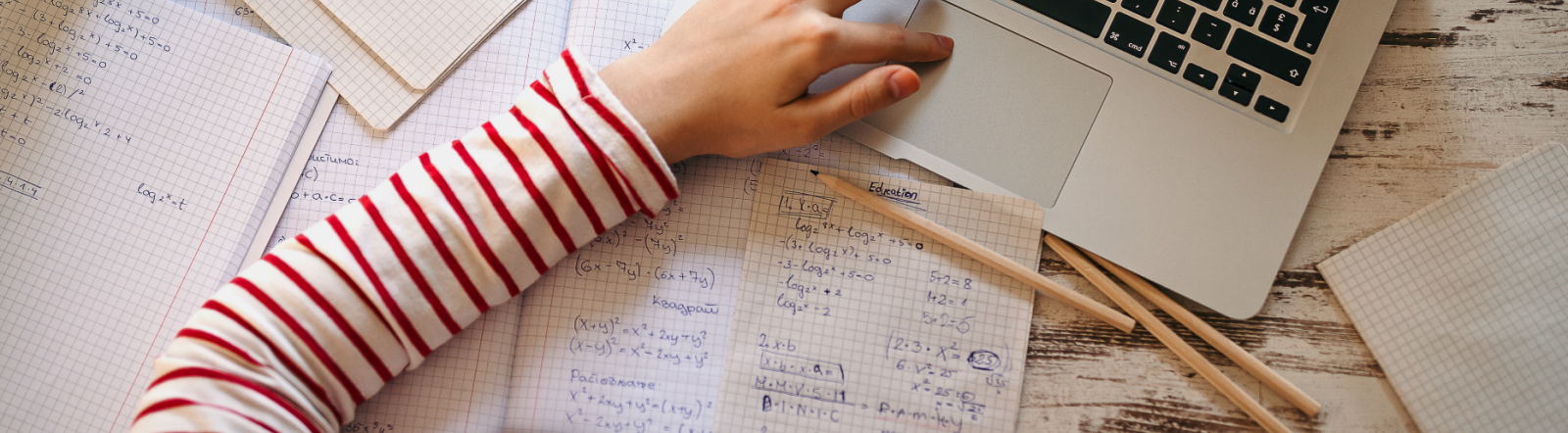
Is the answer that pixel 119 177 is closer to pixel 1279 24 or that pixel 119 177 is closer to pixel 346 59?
pixel 346 59

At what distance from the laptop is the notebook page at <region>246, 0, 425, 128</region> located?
42 cm

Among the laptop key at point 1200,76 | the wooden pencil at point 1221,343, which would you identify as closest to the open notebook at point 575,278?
the wooden pencil at point 1221,343

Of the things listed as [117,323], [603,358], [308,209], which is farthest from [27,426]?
[603,358]

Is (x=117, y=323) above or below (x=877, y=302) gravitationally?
below

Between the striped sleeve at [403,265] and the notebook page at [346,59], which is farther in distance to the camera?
the notebook page at [346,59]

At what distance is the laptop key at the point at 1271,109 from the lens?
0.59 metres

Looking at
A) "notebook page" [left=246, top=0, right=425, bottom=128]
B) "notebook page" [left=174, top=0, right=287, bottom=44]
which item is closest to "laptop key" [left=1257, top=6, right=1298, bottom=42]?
"notebook page" [left=246, top=0, right=425, bottom=128]

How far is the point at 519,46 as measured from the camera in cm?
66

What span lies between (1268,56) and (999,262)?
0.86 ft

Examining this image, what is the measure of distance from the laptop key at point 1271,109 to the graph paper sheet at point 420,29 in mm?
624

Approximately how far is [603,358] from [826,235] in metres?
0.21

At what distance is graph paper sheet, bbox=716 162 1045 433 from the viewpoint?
0.61 m

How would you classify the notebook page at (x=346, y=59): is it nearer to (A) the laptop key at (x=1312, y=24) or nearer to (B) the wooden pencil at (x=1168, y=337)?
(B) the wooden pencil at (x=1168, y=337)

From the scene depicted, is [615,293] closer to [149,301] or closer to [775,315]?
[775,315]
